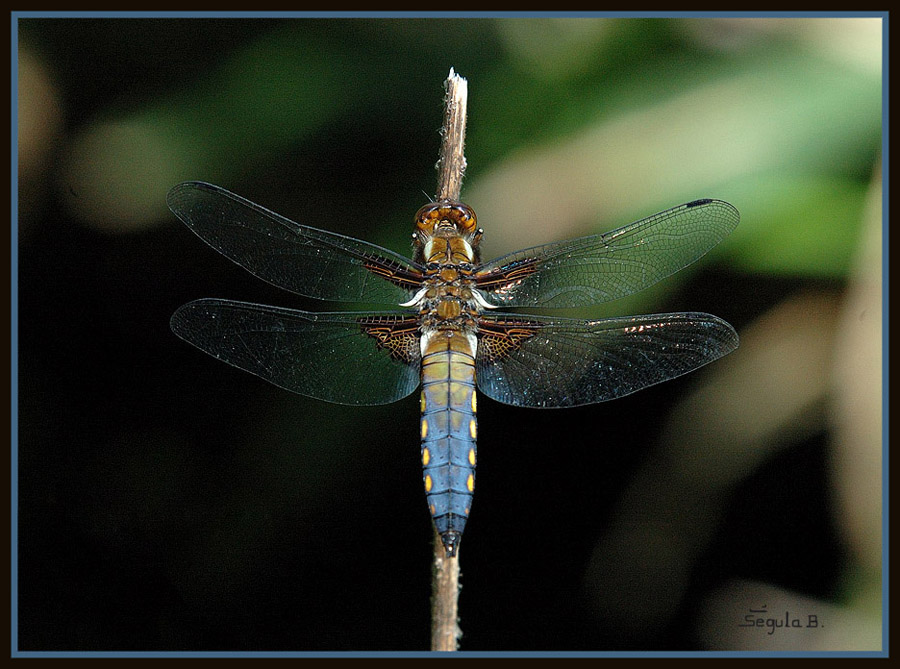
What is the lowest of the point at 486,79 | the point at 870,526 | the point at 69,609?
the point at 69,609

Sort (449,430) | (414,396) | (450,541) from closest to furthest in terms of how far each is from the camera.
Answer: (450,541), (449,430), (414,396)

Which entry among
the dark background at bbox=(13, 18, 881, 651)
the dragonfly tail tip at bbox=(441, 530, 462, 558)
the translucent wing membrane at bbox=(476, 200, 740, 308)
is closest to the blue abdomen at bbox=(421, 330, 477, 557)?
the dragonfly tail tip at bbox=(441, 530, 462, 558)

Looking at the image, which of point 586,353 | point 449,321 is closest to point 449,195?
point 449,321

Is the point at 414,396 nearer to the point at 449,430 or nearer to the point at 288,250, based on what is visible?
the point at 449,430

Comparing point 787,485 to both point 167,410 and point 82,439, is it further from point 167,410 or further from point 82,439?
point 82,439

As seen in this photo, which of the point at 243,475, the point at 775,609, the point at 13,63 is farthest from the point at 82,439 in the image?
the point at 775,609

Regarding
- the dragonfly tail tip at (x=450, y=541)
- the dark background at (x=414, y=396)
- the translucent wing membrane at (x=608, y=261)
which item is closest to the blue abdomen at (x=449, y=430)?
the dragonfly tail tip at (x=450, y=541)

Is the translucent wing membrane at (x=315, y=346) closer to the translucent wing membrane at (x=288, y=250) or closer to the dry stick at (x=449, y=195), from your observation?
the translucent wing membrane at (x=288, y=250)
